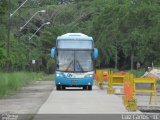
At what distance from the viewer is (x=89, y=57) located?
4125 cm

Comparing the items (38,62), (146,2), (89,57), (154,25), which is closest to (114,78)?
(89,57)

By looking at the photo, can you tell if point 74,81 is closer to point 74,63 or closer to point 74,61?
point 74,63

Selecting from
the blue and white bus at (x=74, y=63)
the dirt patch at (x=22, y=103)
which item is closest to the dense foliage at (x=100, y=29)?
the blue and white bus at (x=74, y=63)

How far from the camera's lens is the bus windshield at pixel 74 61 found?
4125cm

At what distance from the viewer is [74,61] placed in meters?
41.2

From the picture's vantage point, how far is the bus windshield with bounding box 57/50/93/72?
4125cm

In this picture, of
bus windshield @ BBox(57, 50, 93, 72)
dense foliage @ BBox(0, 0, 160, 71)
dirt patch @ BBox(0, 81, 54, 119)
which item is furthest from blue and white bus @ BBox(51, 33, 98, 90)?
dirt patch @ BBox(0, 81, 54, 119)

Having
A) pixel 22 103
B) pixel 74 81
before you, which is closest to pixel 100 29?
pixel 74 81

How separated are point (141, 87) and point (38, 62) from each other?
70.4 meters

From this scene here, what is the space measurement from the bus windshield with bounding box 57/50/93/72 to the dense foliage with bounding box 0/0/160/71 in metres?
3.92

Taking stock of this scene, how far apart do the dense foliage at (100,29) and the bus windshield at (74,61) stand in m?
3.92

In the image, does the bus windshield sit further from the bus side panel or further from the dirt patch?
the dirt patch

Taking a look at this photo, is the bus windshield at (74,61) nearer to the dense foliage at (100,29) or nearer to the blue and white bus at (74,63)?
the blue and white bus at (74,63)

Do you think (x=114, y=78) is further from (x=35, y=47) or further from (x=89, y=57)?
(x=35, y=47)
